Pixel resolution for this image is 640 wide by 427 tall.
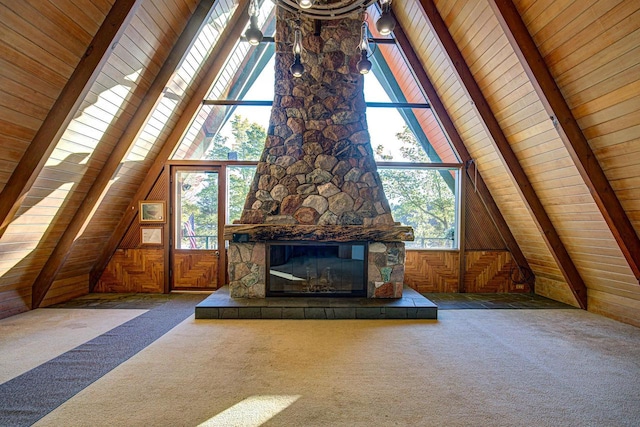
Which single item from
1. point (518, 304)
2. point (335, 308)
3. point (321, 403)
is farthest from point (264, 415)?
point (518, 304)

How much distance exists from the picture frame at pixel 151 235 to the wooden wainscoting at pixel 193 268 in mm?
376

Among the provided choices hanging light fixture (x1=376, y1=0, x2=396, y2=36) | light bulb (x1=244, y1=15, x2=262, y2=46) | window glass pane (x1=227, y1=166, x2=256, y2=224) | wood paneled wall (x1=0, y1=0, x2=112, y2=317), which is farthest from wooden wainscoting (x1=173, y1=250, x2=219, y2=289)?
hanging light fixture (x1=376, y1=0, x2=396, y2=36)

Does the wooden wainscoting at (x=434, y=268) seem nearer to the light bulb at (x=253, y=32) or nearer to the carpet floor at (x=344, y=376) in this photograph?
the carpet floor at (x=344, y=376)

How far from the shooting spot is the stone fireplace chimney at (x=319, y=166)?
4312mm

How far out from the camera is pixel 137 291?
537 centimetres

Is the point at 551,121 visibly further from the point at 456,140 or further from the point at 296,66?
the point at 296,66

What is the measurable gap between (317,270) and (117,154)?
3068 mm

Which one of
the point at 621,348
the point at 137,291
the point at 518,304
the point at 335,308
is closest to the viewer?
the point at 621,348

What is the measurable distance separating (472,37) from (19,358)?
5.78 meters

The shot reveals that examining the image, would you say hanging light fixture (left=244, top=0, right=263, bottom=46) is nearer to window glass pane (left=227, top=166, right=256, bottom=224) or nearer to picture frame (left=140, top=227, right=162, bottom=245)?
window glass pane (left=227, top=166, right=256, bottom=224)

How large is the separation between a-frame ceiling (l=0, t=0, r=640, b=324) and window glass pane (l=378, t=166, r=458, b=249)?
606 mm

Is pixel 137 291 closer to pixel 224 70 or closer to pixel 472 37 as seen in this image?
pixel 224 70

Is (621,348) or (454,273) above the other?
(454,273)

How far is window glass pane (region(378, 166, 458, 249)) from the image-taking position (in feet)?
18.1
